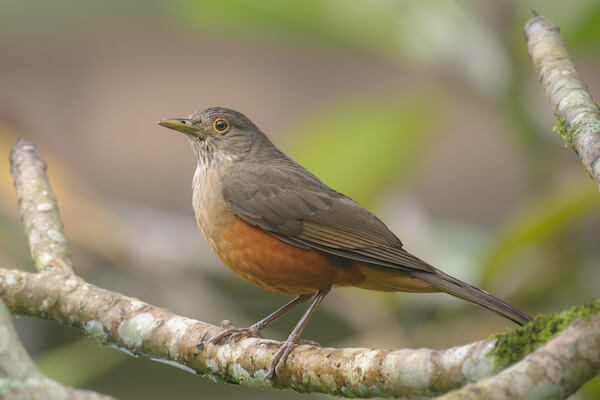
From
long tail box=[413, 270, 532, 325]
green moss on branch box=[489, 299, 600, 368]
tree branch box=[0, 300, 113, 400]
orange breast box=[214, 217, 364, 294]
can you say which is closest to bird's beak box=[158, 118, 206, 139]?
orange breast box=[214, 217, 364, 294]

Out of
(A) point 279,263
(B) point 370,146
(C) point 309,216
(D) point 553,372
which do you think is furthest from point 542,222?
(D) point 553,372

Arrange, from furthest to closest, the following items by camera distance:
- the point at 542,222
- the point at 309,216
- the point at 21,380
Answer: the point at 542,222 → the point at 309,216 → the point at 21,380

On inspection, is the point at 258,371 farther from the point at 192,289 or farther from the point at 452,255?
the point at 192,289

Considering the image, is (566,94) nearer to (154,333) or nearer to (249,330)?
(249,330)

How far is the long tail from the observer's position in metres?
2.70

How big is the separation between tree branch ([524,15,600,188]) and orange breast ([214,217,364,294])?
3.89ft

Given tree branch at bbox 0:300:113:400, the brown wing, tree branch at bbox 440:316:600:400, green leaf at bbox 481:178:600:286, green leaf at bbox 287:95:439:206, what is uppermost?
green leaf at bbox 287:95:439:206

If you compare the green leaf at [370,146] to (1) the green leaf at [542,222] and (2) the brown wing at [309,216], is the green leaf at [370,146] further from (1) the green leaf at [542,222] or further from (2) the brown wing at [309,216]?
(1) the green leaf at [542,222]

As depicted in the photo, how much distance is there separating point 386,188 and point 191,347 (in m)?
2.00

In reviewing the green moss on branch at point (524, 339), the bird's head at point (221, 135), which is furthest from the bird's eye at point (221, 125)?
the green moss on branch at point (524, 339)

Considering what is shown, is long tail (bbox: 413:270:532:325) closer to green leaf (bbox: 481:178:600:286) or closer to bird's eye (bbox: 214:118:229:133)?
green leaf (bbox: 481:178:600:286)

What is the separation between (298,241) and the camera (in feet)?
10.8

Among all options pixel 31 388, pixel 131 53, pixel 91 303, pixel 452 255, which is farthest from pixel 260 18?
pixel 131 53

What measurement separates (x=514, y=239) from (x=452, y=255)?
2.69ft
